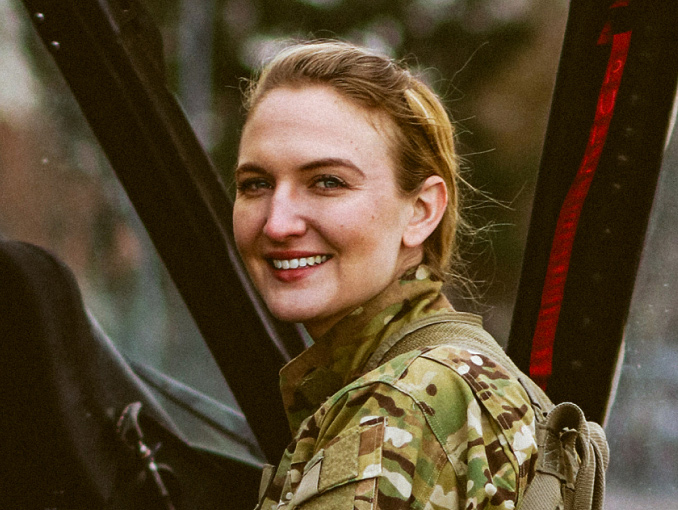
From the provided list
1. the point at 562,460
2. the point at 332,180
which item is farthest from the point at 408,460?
the point at 332,180

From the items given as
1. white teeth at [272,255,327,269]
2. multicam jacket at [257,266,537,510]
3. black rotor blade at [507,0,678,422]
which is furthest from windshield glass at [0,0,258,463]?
multicam jacket at [257,266,537,510]

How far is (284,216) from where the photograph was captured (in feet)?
4.07

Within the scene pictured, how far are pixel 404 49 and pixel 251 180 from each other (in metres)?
1.10

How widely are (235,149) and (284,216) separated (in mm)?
1310

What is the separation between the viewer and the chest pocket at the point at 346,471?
0.93 metres

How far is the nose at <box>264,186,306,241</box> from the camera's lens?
1.24m

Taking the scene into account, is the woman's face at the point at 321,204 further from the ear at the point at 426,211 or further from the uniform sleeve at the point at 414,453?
the uniform sleeve at the point at 414,453

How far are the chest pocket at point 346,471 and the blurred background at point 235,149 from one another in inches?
51.4

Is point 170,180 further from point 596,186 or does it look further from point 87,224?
point 596,186

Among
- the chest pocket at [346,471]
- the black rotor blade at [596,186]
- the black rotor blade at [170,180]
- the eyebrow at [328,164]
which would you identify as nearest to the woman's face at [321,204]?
the eyebrow at [328,164]

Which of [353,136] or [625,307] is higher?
[353,136]

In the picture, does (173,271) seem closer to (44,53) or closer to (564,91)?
(44,53)

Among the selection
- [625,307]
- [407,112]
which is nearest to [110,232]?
[407,112]

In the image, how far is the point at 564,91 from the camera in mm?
2078
